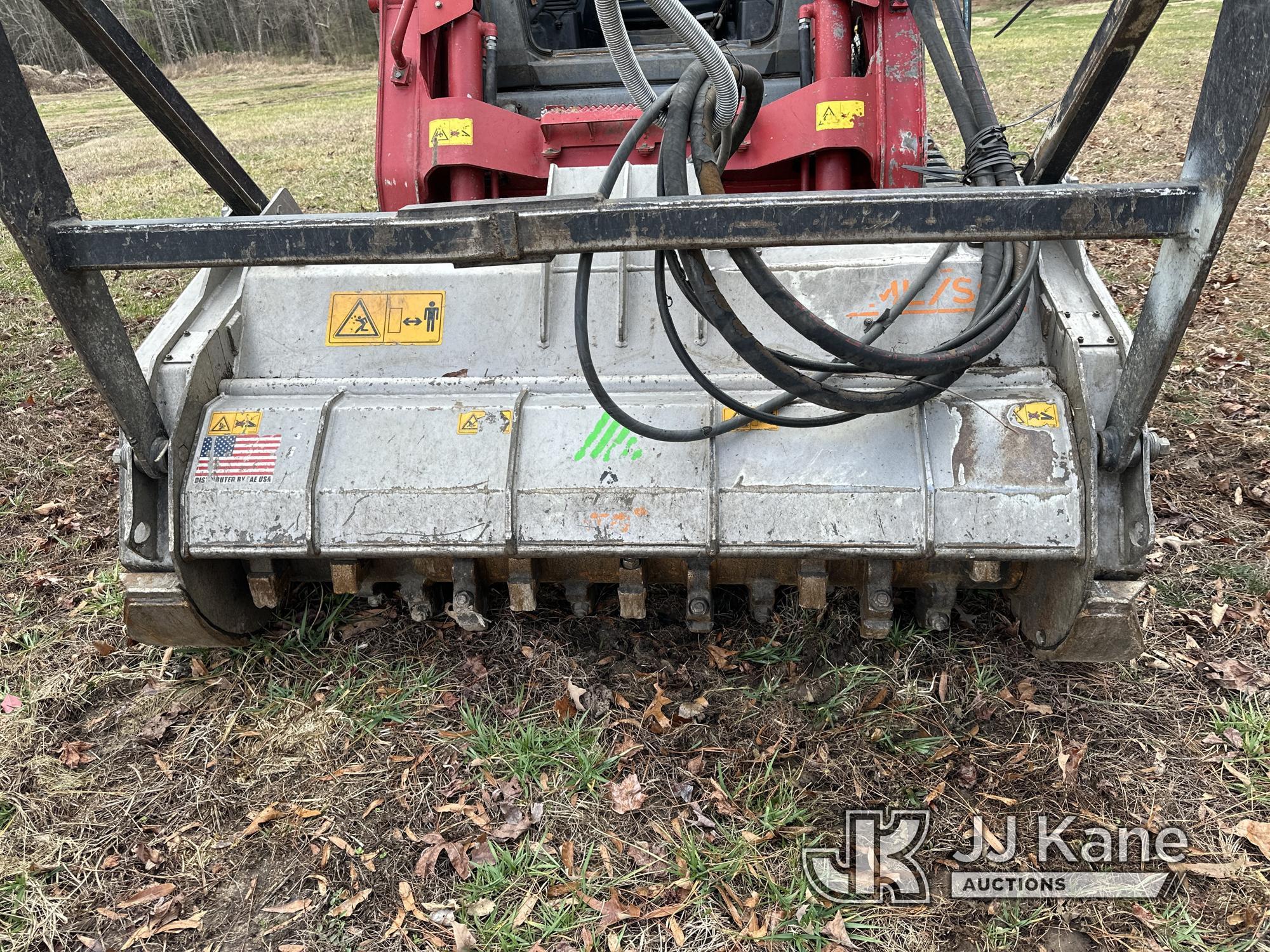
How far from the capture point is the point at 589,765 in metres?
2.68

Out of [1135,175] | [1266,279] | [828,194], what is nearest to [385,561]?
[828,194]

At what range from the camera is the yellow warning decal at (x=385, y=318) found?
113 inches

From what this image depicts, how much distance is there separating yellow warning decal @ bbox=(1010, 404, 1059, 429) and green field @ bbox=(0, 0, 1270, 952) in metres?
0.85

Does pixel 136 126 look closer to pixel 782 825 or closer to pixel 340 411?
pixel 340 411

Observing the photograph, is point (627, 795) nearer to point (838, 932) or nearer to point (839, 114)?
point (838, 932)

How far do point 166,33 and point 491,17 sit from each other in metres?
37.2

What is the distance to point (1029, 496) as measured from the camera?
239 centimetres

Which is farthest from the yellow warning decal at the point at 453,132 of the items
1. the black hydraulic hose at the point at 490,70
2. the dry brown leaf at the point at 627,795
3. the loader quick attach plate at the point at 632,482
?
the dry brown leaf at the point at 627,795

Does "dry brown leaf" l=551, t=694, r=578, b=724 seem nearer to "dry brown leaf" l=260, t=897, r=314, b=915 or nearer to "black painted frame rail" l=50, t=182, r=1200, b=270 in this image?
"dry brown leaf" l=260, t=897, r=314, b=915

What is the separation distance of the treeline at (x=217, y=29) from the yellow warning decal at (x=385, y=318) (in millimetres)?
29925

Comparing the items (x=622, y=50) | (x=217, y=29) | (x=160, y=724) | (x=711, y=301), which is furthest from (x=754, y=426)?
(x=217, y=29)

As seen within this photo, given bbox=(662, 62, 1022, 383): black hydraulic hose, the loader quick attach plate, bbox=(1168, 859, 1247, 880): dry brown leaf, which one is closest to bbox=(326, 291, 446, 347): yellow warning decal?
the loader quick attach plate

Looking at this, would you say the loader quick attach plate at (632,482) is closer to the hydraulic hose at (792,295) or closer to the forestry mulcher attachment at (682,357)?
the forestry mulcher attachment at (682,357)

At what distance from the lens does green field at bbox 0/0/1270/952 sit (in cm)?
230
